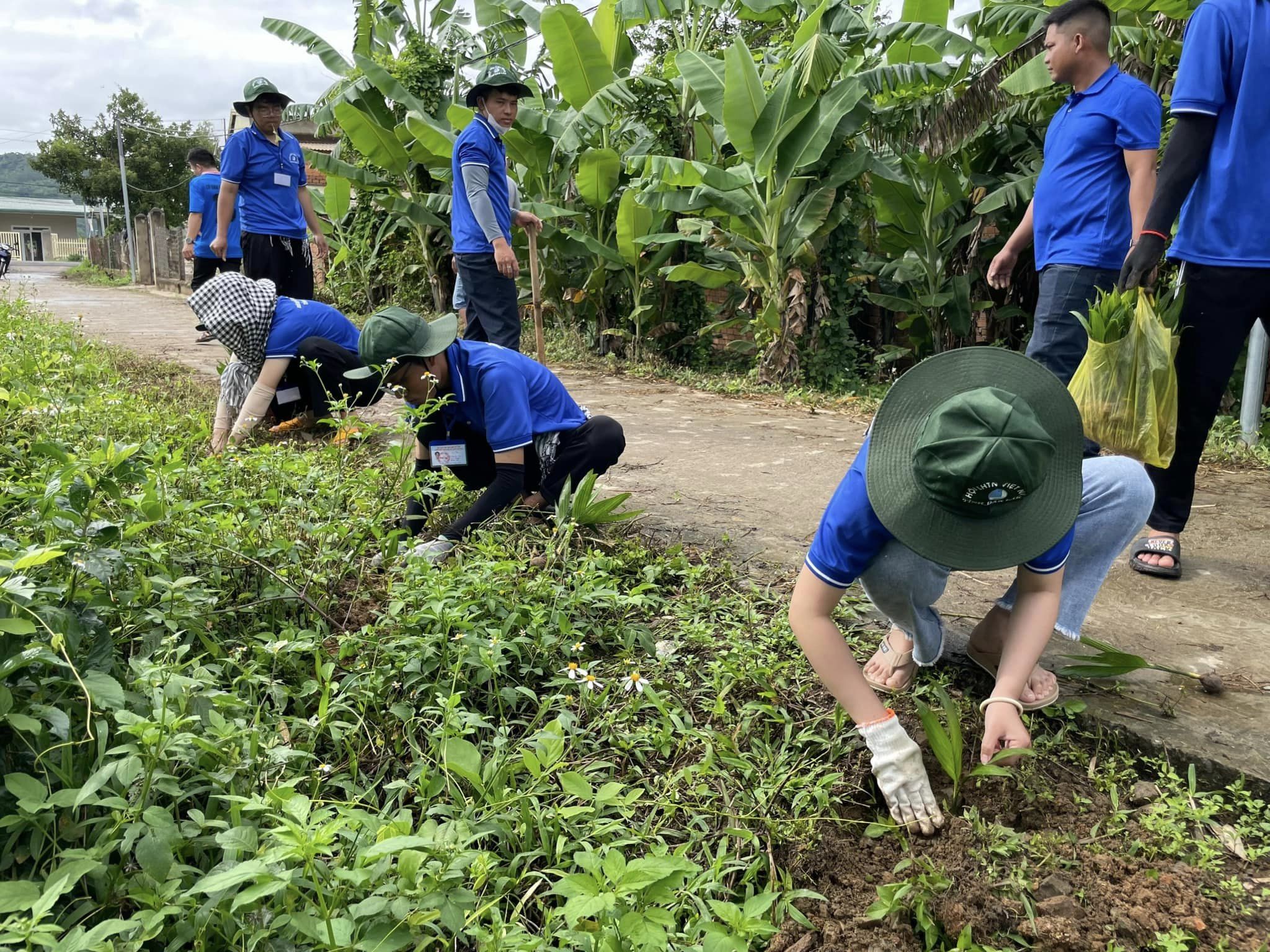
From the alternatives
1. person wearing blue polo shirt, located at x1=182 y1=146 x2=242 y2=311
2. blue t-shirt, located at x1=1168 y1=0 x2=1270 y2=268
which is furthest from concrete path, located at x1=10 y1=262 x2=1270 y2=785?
person wearing blue polo shirt, located at x1=182 y1=146 x2=242 y2=311

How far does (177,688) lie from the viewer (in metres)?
1.79

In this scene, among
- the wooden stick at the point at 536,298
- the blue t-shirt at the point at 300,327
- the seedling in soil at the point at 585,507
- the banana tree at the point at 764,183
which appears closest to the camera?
the seedling in soil at the point at 585,507

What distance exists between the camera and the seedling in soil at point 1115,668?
2215 mm

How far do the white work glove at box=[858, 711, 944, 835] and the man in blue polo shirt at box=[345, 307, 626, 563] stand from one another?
4.51 ft

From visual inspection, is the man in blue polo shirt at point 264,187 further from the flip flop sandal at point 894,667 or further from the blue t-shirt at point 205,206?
the flip flop sandal at point 894,667

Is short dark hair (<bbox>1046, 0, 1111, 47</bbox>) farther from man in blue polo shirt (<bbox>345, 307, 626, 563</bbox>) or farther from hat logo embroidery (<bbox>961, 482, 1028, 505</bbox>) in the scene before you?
hat logo embroidery (<bbox>961, 482, 1028, 505</bbox>)

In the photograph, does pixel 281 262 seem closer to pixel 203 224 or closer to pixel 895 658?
pixel 203 224

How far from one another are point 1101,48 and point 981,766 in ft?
8.78

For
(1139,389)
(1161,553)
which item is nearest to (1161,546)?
(1161,553)

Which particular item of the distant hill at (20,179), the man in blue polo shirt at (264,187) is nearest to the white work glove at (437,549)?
the man in blue polo shirt at (264,187)

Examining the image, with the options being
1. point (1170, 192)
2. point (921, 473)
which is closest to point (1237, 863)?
point (921, 473)

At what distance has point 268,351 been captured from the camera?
4.51 metres

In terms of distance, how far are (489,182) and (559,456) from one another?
2088 mm

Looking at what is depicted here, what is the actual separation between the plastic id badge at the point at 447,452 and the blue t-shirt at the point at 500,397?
0.27 ft
